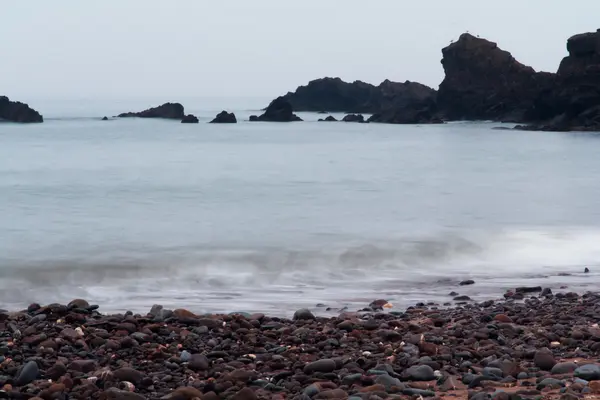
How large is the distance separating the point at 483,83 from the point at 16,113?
52871 mm

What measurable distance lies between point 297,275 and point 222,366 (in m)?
6.96

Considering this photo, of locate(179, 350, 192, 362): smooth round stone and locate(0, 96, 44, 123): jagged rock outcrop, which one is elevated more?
locate(0, 96, 44, 123): jagged rock outcrop

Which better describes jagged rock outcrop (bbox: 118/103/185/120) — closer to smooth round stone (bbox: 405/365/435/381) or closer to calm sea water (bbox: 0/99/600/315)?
calm sea water (bbox: 0/99/600/315)

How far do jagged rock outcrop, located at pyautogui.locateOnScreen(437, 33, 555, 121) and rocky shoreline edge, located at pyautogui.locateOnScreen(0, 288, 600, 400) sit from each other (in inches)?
3434

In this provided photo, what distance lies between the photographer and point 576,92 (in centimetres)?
7519

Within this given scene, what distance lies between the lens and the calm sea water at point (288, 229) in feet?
38.7

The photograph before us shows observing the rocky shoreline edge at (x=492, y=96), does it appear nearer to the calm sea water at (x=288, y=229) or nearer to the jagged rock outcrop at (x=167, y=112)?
the jagged rock outcrop at (x=167, y=112)

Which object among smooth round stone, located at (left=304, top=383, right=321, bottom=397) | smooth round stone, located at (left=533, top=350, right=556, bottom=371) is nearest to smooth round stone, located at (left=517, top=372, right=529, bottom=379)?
smooth round stone, located at (left=533, top=350, right=556, bottom=371)

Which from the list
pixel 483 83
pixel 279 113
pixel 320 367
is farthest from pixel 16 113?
pixel 320 367

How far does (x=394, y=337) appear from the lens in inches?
278

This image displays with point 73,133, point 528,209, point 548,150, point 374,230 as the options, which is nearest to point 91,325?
point 374,230

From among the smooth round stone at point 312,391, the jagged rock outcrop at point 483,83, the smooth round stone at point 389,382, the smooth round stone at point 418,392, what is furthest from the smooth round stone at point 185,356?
the jagged rock outcrop at point 483,83

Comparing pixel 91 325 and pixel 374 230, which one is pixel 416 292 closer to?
Answer: pixel 91 325

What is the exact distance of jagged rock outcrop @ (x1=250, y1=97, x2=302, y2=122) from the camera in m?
108
